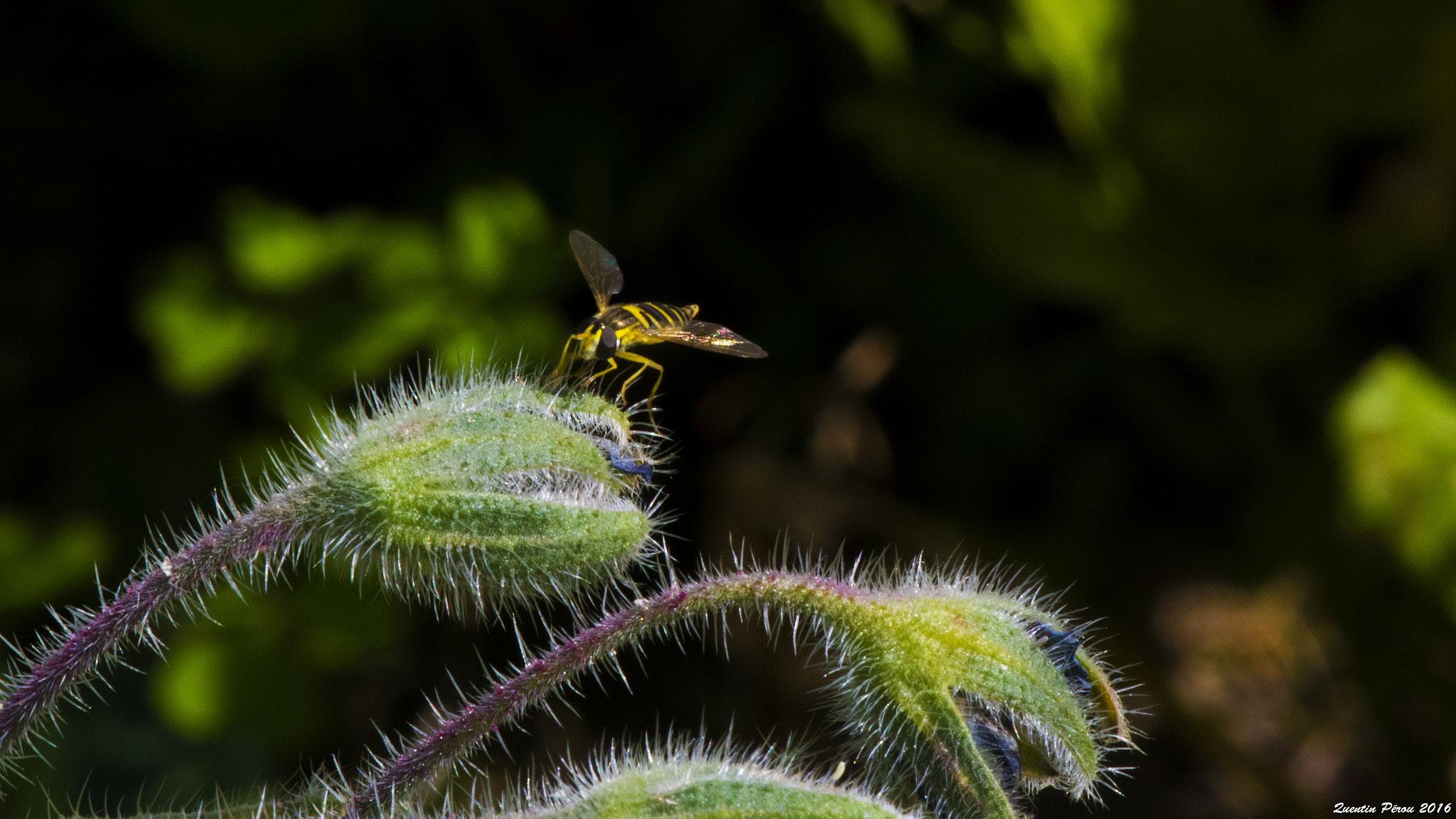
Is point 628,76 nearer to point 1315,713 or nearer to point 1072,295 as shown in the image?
point 1072,295

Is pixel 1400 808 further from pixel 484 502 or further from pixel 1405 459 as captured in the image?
pixel 484 502

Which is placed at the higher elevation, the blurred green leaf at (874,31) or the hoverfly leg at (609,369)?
the blurred green leaf at (874,31)

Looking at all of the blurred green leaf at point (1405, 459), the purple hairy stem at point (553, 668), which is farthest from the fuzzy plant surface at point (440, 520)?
the blurred green leaf at point (1405, 459)

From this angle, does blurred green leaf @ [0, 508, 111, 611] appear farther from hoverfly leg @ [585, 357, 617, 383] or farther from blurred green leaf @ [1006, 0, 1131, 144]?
blurred green leaf @ [1006, 0, 1131, 144]

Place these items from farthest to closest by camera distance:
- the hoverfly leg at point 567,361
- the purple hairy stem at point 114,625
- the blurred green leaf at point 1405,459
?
1. the blurred green leaf at point 1405,459
2. the hoverfly leg at point 567,361
3. the purple hairy stem at point 114,625

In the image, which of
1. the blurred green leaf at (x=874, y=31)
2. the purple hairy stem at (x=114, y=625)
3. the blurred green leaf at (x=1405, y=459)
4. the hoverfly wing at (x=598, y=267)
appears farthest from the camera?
the blurred green leaf at (x=874, y=31)

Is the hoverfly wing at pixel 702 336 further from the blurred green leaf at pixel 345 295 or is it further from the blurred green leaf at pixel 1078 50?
the blurred green leaf at pixel 1078 50

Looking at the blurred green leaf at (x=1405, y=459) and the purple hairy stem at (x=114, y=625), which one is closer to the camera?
the purple hairy stem at (x=114, y=625)
